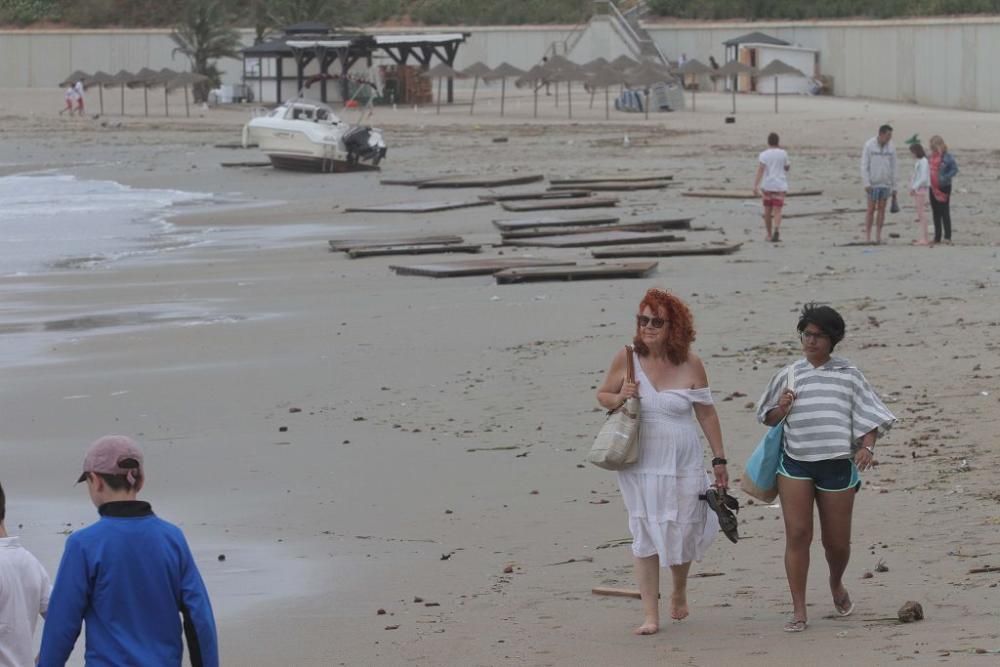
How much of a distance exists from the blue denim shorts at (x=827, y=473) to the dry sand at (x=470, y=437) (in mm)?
523

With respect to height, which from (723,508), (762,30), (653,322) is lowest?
(723,508)

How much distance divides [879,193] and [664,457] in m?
14.7

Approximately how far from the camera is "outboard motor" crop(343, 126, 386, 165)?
38.6m

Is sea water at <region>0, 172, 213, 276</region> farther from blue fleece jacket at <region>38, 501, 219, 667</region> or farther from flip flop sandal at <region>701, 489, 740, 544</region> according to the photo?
blue fleece jacket at <region>38, 501, 219, 667</region>

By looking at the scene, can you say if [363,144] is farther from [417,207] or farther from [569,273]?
[569,273]

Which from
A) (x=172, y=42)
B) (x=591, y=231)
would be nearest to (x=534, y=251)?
(x=591, y=231)

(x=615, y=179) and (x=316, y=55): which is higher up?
(x=316, y=55)

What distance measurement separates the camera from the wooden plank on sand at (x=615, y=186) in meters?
30.1

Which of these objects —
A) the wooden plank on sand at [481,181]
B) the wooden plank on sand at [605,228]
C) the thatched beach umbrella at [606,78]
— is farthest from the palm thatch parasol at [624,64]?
the wooden plank on sand at [605,228]

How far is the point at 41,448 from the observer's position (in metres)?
11.1

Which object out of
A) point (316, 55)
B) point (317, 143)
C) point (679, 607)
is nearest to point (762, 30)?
point (316, 55)

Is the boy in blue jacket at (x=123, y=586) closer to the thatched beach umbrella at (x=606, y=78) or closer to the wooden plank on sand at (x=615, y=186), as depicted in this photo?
the wooden plank on sand at (x=615, y=186)

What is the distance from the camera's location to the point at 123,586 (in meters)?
4.56

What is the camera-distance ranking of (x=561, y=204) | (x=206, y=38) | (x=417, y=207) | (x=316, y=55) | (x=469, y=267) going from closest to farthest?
(x=469, y=267), (x=561, y=204), (x=417, y=207), (x=316, y=55), (x=206, y=38)
